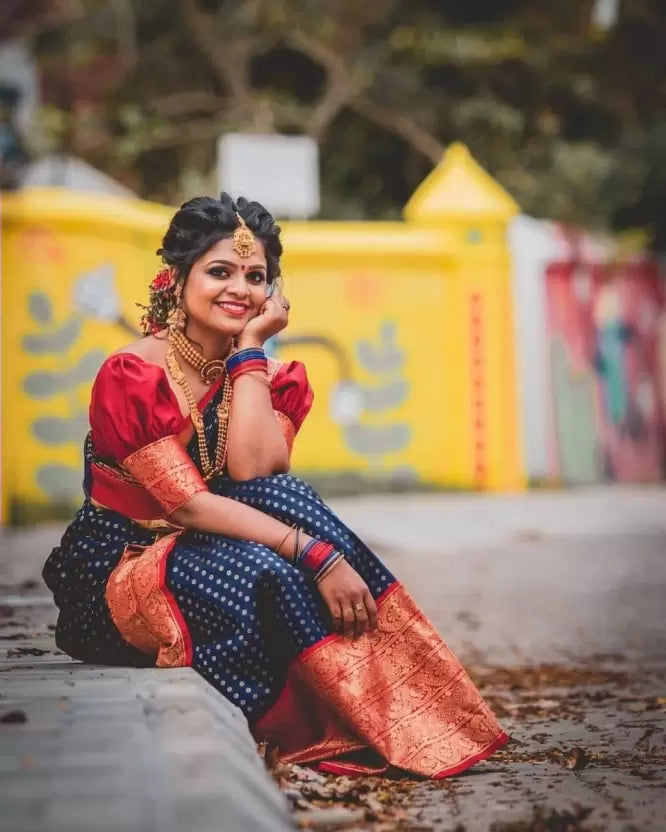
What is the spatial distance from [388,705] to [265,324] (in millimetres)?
1023

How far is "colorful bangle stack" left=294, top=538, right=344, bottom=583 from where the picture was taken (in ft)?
10.7

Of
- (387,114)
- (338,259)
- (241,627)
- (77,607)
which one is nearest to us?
(241,627)

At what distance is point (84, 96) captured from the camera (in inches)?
857

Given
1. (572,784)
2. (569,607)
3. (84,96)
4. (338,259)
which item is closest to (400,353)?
(338,259)

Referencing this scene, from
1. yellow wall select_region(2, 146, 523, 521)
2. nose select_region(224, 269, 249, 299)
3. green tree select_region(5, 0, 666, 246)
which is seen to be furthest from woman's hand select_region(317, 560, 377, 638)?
green tree select_region(5, 0, 666, 246)

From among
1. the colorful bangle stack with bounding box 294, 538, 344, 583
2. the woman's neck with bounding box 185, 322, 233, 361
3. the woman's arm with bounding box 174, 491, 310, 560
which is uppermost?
the woman's neck with bounding box 185, 322, 233, 361

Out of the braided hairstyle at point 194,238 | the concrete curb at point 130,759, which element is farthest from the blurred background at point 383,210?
the concrete curb at point 130,759

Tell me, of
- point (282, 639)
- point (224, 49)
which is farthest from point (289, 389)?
point (224, 49)

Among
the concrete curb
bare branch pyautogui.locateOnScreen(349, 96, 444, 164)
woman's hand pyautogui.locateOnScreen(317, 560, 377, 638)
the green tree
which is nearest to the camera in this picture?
the concrete curb

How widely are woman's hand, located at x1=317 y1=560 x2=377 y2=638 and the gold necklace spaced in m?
0.65

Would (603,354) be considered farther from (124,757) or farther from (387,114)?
(124,757)

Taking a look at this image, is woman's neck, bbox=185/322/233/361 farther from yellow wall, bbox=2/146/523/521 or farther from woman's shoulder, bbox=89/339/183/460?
yellow wall, bbox=2/146/523/521

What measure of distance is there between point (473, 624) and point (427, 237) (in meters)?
6.74

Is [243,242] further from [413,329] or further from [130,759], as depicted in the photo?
[413,329]
